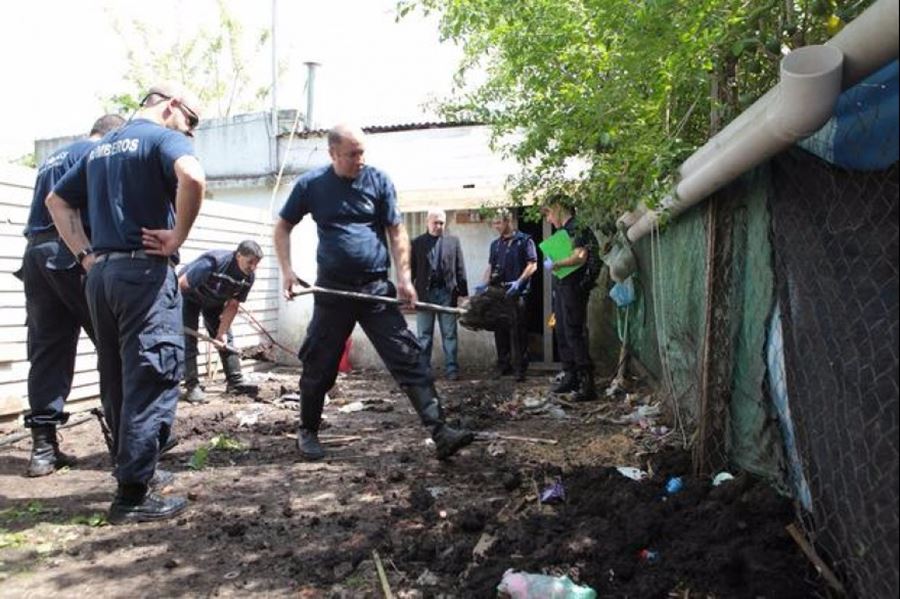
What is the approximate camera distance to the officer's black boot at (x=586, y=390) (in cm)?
631

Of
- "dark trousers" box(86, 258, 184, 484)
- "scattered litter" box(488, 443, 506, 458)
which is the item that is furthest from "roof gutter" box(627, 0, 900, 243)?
"dark trousers" box(86, 258, 184, 484)

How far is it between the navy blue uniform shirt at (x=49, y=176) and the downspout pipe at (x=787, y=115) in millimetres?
3720

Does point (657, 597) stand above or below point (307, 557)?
above

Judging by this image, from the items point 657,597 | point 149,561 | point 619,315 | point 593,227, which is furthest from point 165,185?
point 619,315

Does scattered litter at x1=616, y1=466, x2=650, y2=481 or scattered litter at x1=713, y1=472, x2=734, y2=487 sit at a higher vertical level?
scattered litter at x1=713, y1=472, x2=734, y2=487

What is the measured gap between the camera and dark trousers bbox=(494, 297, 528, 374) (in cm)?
795

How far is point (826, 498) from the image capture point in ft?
6.58

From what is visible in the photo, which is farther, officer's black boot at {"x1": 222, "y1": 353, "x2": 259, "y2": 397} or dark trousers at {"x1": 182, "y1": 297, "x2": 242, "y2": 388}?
officer's black boot at {"x1": 222, "y1": 353, "x2": 259, "y2": 397}

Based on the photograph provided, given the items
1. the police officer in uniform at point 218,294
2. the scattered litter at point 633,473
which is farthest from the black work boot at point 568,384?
the police officer in uniform at point 218,294

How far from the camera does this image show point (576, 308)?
6.36 m

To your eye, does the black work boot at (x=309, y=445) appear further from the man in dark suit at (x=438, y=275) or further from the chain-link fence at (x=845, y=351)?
the man in dark suit at (x=438, y=275)

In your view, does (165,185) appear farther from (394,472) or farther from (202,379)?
(202,379)

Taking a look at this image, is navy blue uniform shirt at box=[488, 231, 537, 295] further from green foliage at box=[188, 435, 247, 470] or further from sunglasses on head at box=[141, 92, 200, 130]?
sunglasses on head at box=[141, 92, 200, 130]

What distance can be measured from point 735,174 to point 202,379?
699 centimetres
